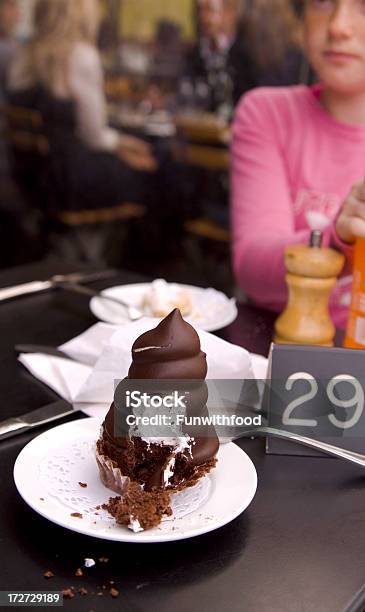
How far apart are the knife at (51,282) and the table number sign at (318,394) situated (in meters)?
0.73

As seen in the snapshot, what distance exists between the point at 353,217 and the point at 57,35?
346cm

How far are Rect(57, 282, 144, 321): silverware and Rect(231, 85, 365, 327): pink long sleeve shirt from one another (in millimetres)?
416

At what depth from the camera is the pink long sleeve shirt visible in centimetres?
169

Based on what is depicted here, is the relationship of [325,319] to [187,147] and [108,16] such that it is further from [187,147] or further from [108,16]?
[108,16]

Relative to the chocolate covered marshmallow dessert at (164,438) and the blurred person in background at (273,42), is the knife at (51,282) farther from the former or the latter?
the blurred person in background at (273,42)

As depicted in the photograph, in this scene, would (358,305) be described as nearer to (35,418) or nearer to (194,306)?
(194,306)

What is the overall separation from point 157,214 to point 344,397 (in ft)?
11.2

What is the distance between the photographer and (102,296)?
1400 mm

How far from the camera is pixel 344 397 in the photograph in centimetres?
91

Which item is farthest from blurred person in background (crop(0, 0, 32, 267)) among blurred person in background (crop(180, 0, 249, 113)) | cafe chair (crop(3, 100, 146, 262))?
blurred person in background (crop(180, 0, 249, 113))

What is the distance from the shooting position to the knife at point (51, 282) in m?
1.46

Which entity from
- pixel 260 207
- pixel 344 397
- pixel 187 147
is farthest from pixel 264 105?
pixel 187 147

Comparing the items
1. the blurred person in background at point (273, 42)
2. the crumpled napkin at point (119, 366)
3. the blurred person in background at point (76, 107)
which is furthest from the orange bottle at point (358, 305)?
the blurred person in background at point (76, 107)

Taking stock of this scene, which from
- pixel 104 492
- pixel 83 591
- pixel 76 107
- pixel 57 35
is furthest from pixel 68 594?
pixel 57 35
